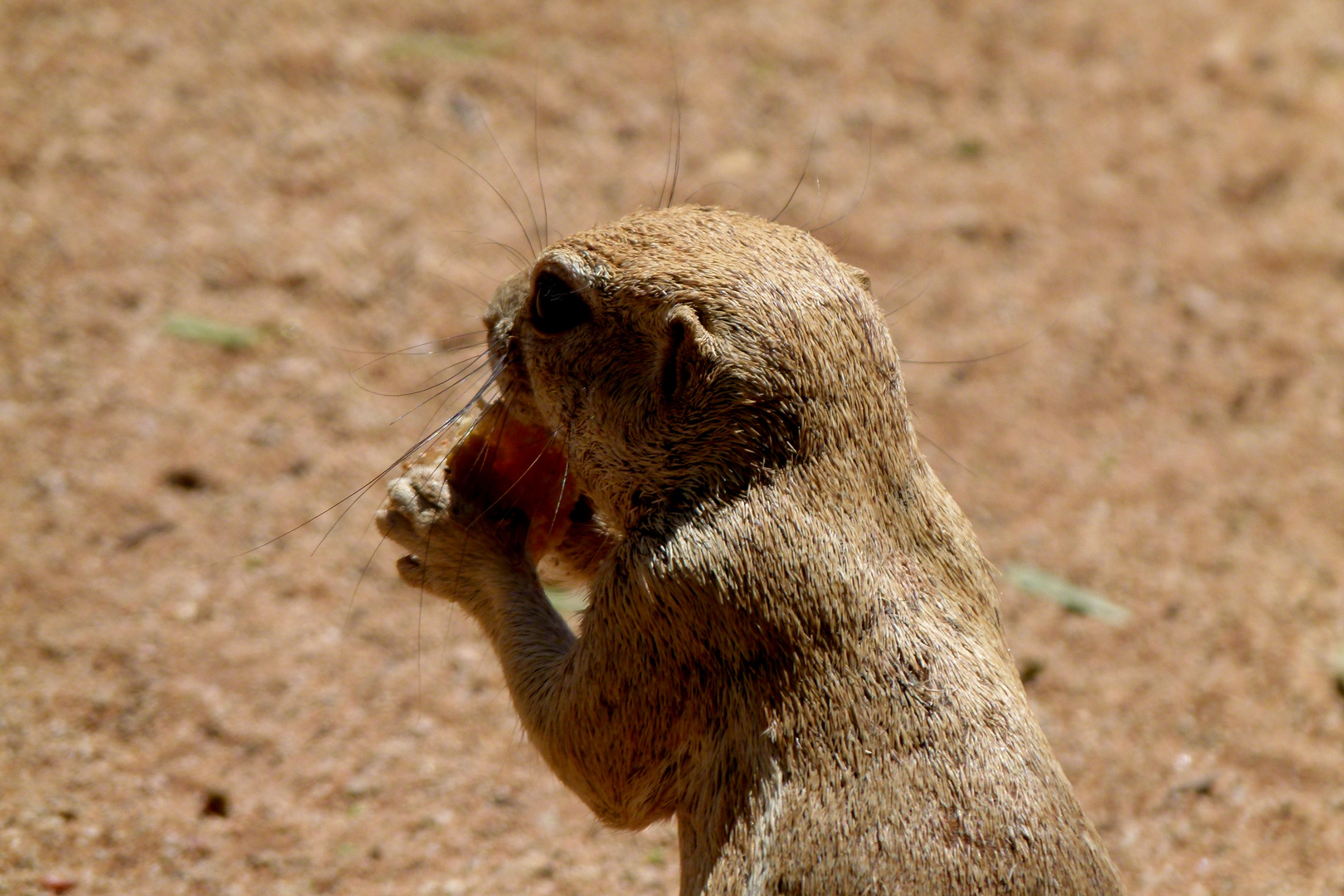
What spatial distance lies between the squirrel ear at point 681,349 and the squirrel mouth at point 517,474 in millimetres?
457

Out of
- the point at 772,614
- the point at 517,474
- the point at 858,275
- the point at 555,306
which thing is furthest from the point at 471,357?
the point at 772,614

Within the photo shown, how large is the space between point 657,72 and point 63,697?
4.42m

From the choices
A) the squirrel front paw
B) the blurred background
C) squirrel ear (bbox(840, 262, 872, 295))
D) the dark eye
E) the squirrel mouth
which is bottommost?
the blurred background

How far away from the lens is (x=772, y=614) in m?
2.68

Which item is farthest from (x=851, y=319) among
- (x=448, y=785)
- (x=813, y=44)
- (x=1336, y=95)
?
(x=1336, y=95)

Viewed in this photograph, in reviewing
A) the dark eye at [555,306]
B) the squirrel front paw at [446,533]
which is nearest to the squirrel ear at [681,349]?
the dark eye at [555,306]

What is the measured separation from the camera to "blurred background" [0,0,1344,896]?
412cm

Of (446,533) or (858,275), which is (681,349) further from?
(446,533)

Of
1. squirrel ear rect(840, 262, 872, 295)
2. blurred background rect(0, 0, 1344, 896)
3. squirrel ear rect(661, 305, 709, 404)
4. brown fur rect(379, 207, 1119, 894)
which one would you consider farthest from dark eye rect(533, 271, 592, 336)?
blurred background rect(0, 0, 1344, 896)

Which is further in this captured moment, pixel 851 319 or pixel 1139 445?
pixel 1139 445

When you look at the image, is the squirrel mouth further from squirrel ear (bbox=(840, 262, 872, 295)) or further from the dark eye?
squirrel ear (bbox=(840, 262, 872, 295))

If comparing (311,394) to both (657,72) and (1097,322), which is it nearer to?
(657,72)

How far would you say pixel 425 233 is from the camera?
6.19 m

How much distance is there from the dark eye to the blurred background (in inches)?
38.1
